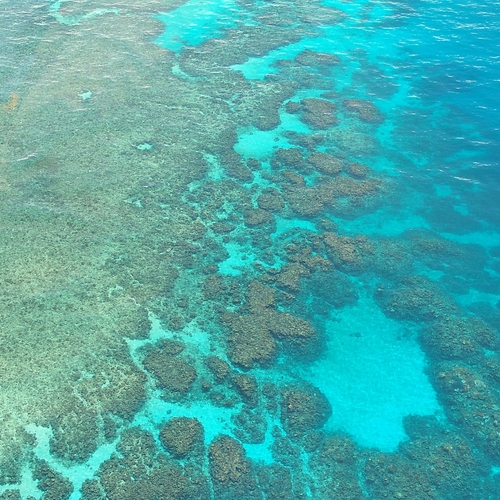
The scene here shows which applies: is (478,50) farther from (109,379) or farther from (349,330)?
(109,379)

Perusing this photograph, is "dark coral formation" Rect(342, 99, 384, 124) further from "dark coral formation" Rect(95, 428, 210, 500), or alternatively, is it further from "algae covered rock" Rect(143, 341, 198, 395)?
"dark coral formation" Rect(95, 428, 210, 500)

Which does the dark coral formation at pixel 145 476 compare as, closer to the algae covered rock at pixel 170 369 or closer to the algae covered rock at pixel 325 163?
the algae covered rock at pixel 170 369

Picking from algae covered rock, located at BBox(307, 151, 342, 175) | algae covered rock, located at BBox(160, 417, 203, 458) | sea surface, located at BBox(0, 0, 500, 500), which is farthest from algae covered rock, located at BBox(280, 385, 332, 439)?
algae covered rock, located at BBox(307, 151, 342, 175)

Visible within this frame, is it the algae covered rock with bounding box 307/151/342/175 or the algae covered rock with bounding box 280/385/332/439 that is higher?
the algae covered rock with bounding box 307/151/342/175

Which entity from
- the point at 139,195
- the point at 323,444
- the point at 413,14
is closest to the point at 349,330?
the point at 323,444

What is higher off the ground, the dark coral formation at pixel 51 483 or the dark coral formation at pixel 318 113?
the dark coral formation at pixel 318 113

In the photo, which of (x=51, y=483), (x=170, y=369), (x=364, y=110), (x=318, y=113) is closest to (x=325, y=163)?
(x=318, y=113)

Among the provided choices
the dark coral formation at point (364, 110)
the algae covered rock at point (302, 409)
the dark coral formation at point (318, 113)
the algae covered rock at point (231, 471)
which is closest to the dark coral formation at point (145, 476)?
the algae covered rock at point (231, 471)

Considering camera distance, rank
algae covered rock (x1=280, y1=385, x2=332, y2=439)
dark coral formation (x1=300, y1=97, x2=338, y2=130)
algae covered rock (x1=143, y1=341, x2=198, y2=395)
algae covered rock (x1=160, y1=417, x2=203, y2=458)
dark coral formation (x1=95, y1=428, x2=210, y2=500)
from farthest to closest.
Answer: dark coral formation (x1=300, y1=97, x2=338, y2=130) → algae covered rock (x1=143, y1=341, x2=198, y2=395) → algae covered rock (x1=280, y1=385, x2=332, y2=439) → algae covered rock (x1=160, y1=417, x2=203, y2=458) → dark coral formation (x1=95, y1=428, x2=210, y2=500)
